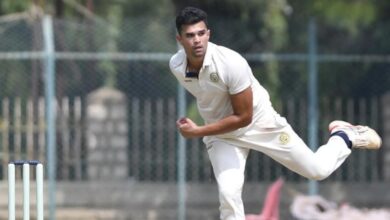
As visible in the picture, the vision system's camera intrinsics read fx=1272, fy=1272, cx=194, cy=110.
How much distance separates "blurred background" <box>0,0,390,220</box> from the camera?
44.6 feet

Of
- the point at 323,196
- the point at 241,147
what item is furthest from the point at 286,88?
the point at 241,147

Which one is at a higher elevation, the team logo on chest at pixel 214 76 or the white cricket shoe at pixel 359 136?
the team logo on chest at pixel 214 76

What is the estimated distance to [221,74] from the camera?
28.0 ft

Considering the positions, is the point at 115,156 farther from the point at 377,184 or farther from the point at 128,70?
the point at 377,184

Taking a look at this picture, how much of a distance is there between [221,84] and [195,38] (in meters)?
0.39

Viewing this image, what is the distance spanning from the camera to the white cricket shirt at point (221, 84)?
28.0 ft

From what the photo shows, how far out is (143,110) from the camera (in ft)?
45.8

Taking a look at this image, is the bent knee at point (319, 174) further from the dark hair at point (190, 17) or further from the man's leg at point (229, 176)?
the dark hair at point (190, 17)

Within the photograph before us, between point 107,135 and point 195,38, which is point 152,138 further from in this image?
point 195,38

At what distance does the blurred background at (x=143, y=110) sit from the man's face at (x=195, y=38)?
497 centimetres

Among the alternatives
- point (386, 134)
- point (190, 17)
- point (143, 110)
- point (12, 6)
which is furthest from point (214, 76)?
point (12, 6)

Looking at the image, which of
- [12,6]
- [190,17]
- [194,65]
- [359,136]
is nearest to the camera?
[190,17]

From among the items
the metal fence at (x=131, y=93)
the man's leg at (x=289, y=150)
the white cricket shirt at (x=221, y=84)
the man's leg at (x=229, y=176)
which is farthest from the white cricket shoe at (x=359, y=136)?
the metal fence at (x=131, y=93)

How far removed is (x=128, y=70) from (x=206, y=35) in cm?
559
